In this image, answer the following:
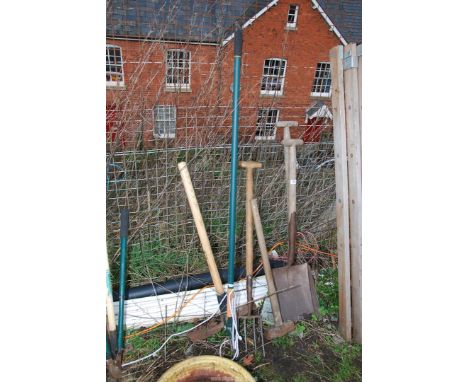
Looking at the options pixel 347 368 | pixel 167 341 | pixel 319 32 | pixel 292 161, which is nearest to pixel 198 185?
pixel 292 161

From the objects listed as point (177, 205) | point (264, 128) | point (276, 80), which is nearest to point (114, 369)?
point (177, 205)

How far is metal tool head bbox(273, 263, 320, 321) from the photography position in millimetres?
2711

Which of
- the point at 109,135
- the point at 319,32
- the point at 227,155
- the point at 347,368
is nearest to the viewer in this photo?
the point at 347,368

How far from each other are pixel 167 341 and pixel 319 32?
11953 mm

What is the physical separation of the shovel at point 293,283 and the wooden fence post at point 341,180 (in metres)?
0.33

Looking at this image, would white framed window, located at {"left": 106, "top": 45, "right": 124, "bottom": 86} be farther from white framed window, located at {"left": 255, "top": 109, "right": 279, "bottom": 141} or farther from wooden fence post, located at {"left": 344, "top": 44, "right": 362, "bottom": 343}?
wooden fence post, located at {"left": 344, "top": 44, "right": 362, "bottom": 343}

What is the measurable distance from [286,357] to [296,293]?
525mm

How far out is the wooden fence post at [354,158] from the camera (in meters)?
2.17

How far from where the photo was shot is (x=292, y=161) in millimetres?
2625

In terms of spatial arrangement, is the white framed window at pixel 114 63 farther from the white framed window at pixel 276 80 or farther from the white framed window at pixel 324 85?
the white framed window at pixel 324 85

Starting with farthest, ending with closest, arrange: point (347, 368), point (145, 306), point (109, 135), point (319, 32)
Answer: point (319, 32) < point (109, 135) < point (145, 306) < point (347, 368)

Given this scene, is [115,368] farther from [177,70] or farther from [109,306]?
[177,70]

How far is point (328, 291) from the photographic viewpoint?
3072 mm

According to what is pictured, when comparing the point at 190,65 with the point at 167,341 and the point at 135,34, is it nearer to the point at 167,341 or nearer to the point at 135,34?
the point at 135,34
